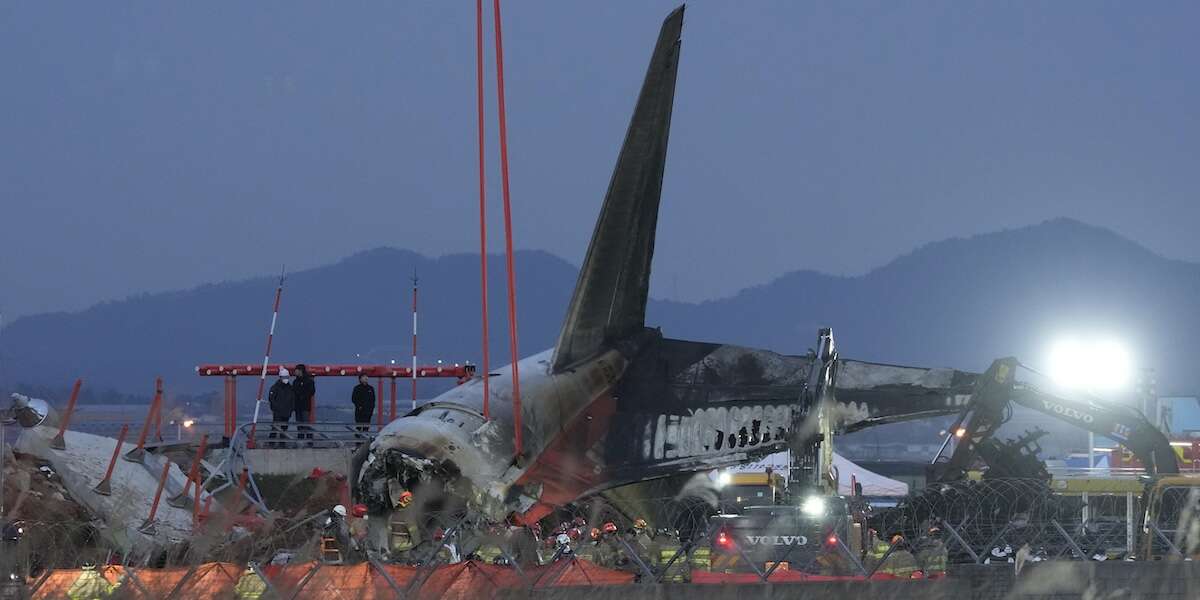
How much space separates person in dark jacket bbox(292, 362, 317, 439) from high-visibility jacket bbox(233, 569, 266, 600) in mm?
18117

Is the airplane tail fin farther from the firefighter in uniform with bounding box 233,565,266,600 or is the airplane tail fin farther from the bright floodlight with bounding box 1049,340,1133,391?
the bright floodlight with bounding box 1049,340,1133,391

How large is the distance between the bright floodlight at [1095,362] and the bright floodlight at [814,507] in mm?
35411

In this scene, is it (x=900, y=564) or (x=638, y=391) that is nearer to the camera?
(x=900, y=564)

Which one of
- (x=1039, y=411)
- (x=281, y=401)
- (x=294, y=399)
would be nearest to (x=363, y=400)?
(x=294, y=399)

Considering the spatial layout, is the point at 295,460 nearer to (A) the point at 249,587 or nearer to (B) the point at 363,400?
(B) the point at 363,400

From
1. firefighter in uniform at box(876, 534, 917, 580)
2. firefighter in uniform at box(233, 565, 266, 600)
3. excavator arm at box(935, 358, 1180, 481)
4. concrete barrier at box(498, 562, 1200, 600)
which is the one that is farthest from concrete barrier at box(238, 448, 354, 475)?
firefighter in uniform at box(233, 565, 266, 600)

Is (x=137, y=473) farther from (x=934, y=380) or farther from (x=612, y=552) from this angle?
(x=934, y=380)

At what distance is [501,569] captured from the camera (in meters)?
17.7

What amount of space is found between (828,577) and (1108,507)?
22.4m

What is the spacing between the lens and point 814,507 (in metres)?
22.0

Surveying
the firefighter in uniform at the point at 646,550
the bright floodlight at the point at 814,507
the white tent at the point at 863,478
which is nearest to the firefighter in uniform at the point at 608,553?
the firefighter in uniform at the point at 646,550

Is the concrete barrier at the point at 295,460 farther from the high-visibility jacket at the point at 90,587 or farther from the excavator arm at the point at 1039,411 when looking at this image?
the high-visibility jacket at the point at 90,587

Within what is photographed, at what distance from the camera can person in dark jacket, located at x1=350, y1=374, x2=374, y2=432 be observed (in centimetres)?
3506

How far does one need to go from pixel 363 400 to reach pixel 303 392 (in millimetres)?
1835
